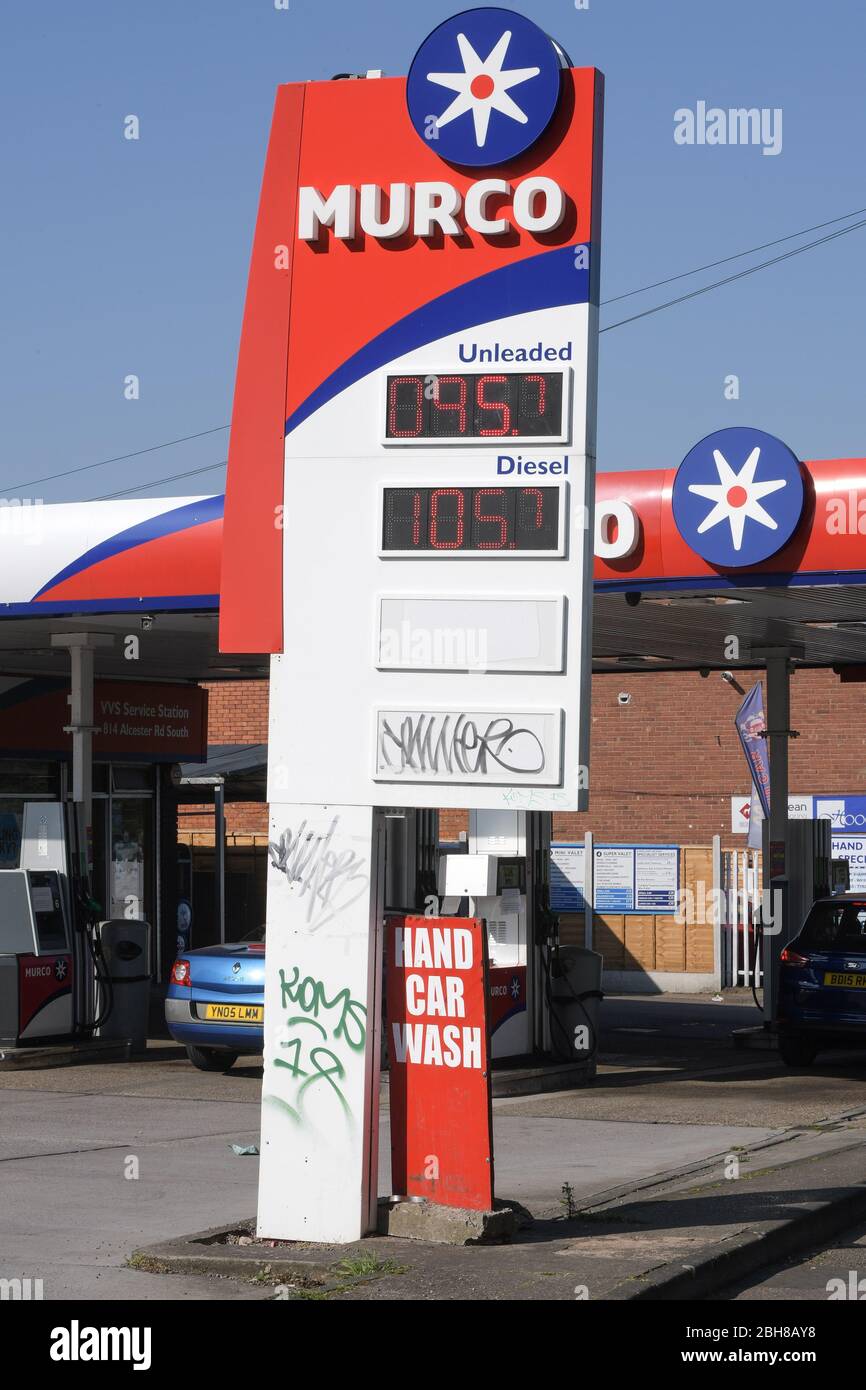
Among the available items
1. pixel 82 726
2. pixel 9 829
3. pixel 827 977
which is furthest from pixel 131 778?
pixel 827 977

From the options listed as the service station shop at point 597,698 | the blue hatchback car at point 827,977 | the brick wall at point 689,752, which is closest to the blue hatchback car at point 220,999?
the service station shop at point 597,698

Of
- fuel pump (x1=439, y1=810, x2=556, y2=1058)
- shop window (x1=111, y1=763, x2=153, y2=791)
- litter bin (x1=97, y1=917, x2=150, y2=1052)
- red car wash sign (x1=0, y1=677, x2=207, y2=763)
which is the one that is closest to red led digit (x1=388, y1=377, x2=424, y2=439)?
fuel pump (x1=439, y1=810, x2=556, y2=1058)

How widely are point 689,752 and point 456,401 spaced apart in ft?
84.9

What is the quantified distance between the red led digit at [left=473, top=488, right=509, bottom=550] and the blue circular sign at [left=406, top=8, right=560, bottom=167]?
1546 mm

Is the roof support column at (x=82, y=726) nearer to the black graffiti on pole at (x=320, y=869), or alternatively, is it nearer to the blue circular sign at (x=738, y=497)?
the blue circular sign at (x=738, y=497)

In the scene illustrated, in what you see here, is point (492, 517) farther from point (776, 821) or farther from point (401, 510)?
point (776, 821)

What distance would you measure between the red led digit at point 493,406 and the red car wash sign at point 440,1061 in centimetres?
225

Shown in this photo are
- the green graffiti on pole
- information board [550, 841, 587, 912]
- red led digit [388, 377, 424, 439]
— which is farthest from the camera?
information board [550, 841, 587, 912]

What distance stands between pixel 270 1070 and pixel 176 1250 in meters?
0.92

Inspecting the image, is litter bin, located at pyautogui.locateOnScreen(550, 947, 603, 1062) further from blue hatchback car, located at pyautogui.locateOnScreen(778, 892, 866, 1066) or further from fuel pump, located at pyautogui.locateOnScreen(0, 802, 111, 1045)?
fuel pump, located at pyautogui.locateOnScreen(0, 802, 111, 1045)

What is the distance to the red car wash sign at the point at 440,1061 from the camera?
28.2 feet

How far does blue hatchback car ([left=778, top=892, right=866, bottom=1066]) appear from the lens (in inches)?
679

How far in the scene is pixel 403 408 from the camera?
8.80 metres
